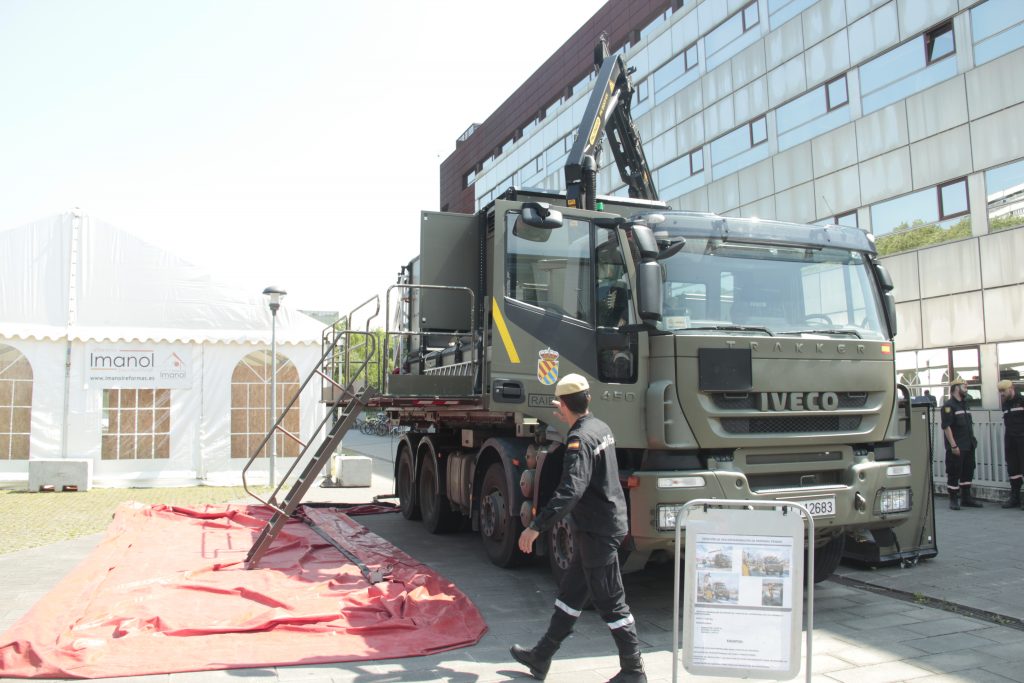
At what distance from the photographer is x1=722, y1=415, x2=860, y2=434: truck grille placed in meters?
5.86

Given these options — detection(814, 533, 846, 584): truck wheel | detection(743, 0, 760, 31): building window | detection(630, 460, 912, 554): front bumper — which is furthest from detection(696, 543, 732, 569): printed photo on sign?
detection(743, 0, 760, 31): building window

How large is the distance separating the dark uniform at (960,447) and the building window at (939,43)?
802 cm

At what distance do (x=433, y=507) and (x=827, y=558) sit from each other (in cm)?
506

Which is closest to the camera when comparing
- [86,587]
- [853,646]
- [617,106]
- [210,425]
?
[853,646]

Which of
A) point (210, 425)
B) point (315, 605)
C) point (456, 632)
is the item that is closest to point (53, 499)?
point (210, 425)

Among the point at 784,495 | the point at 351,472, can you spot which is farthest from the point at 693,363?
the point at 351,472

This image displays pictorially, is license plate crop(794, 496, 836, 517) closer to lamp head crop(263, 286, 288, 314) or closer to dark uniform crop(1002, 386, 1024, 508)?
dark uniform crop(1002, 386, 1024, 508)

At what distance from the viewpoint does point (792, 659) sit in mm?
3678

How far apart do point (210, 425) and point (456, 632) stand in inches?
498

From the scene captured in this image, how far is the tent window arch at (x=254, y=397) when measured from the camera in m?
16.8

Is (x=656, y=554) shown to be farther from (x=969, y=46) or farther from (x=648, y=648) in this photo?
(x=969, y=46)

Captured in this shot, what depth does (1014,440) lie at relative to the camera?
1058cm

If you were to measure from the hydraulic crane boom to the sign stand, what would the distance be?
15.2ft

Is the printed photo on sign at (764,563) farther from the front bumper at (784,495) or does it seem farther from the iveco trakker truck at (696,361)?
the front bumper at (784,495)
